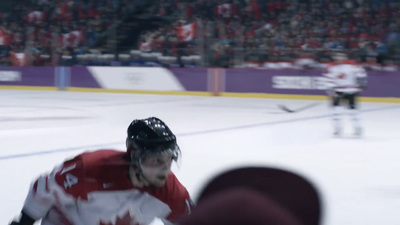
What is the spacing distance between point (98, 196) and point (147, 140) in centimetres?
35

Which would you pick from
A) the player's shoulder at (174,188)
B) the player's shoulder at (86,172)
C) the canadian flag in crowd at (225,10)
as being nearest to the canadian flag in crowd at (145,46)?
the canadian flag in crowd at (225,10)

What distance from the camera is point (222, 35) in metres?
18.8

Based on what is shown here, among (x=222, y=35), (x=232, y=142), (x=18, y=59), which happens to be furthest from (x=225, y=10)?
(x=232, y=142)

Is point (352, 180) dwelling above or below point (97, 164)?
below

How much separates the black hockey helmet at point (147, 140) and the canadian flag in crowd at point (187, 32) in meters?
17.8

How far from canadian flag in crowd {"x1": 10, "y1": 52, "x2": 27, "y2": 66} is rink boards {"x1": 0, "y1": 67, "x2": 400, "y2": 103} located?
168mm

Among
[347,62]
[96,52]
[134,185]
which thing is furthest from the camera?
[96,52]

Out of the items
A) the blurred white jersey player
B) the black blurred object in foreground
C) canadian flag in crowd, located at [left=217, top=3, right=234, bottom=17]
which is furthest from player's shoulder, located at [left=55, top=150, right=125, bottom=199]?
canadian flag in crowd, located at [left=217, top=3, right=234, bottom=17]

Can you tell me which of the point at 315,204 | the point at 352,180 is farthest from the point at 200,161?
the point at 315,204

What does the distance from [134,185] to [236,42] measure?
16.6 meters

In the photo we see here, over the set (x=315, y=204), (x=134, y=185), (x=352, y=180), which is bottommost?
(x=352, y=180)

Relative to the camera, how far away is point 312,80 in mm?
17469

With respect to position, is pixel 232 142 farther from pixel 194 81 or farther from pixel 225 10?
pixel 225 10

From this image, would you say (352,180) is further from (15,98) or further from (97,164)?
(15,98)
